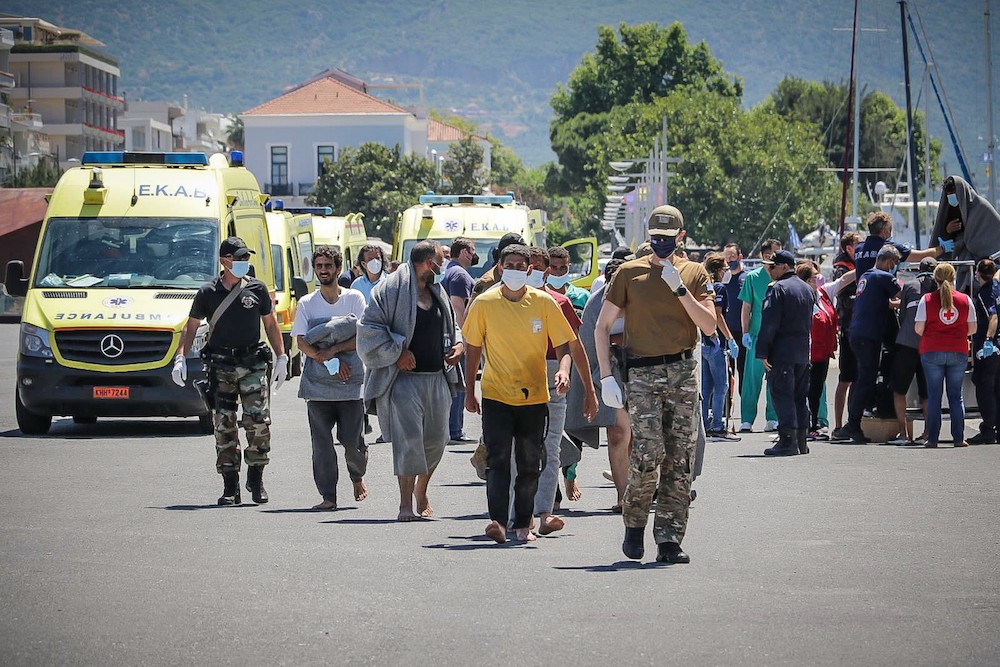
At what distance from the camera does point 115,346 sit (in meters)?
16.9

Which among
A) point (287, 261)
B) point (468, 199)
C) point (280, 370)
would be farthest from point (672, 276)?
point (287, 261)

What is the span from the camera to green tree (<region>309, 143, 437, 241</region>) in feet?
295

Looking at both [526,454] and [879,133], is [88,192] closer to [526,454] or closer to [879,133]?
[526,454]

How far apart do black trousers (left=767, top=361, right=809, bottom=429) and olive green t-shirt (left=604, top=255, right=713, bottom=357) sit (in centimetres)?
616

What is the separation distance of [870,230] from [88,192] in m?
8.24

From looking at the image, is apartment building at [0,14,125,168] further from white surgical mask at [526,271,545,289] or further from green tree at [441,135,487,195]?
white surgical mask at [526,271,545,289]

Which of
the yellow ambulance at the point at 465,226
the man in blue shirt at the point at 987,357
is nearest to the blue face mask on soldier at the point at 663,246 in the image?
the man in blue shirt at the point at 987,357

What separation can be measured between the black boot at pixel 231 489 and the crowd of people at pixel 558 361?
2cm

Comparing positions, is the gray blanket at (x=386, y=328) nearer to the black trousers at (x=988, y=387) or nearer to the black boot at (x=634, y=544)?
the black boot at (x=634, y=544)

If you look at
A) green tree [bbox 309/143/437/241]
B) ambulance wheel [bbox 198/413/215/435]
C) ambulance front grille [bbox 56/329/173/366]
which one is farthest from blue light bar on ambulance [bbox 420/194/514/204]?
green tree [bbox 309/143/437/241]

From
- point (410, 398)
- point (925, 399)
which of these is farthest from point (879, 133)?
point (410, 398)

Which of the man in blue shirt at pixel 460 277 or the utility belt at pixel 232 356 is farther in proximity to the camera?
the man in blue shirt at pixel 460 277

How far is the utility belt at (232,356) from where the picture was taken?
1203 cm

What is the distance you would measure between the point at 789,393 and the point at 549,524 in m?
5.52
